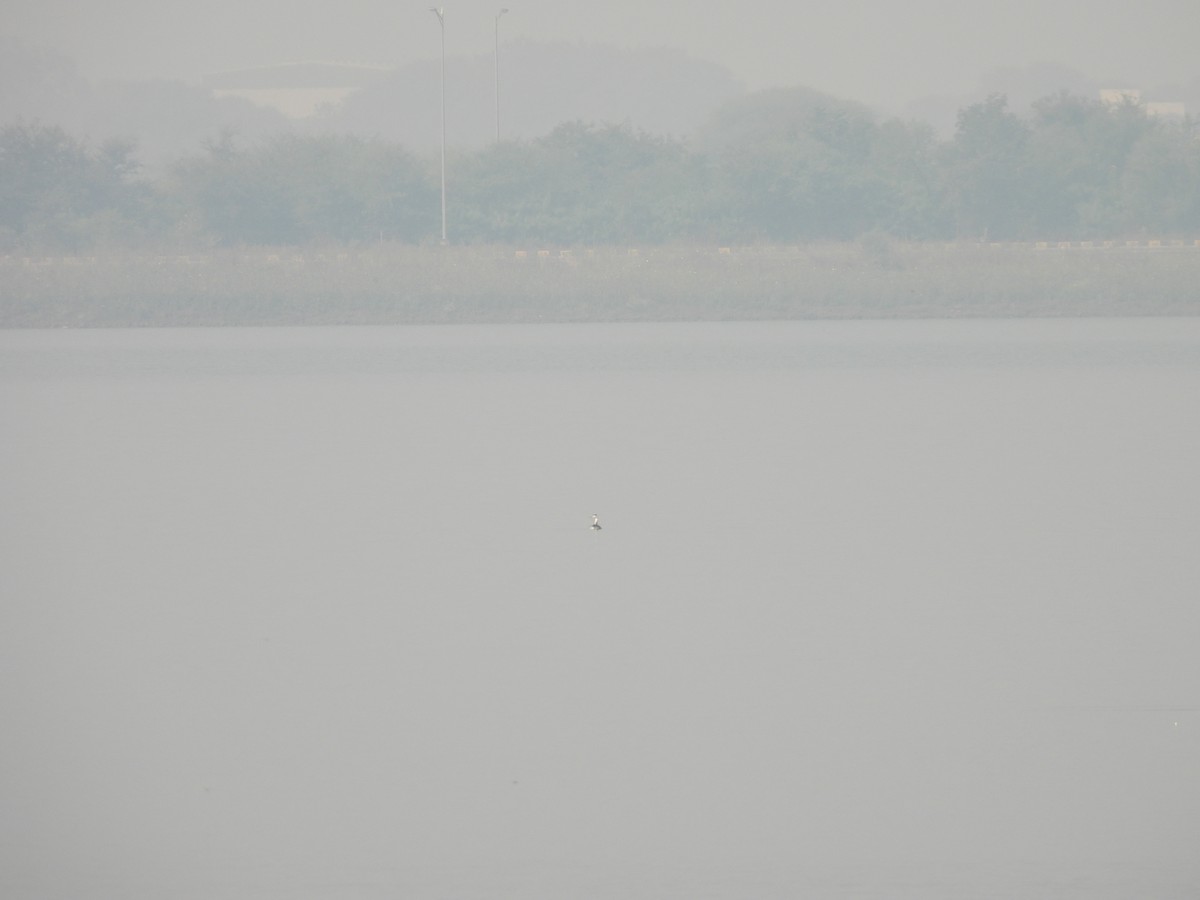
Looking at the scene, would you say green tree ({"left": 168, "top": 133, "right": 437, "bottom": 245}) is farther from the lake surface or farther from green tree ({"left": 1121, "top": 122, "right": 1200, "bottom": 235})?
the lake surface

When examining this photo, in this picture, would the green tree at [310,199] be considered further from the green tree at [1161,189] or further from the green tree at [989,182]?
the green tree at [1161,189]

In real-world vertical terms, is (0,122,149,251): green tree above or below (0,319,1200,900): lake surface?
below

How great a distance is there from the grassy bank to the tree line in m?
7.60

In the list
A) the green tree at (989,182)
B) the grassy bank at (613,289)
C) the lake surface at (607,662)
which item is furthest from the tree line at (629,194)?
the lake surface at (607,662)

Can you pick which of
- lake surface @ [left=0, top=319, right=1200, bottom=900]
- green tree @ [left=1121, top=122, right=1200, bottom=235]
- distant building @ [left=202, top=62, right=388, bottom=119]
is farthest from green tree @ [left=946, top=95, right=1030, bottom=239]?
distant building @ [left=202, top=62, right=388, bottom=119]

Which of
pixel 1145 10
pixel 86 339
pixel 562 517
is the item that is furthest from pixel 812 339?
pixel 1145 10

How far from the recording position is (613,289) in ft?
151

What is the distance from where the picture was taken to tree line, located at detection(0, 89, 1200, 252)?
5603 centimetres

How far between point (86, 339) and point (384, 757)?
118 feet

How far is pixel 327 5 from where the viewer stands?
385 ft

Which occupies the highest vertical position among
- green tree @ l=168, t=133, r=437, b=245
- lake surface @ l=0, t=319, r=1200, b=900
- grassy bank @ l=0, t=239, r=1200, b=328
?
lake surface @ l=0, t=319, r=1200, b=900

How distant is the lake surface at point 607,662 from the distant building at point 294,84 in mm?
114005

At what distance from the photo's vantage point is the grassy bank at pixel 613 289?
45.7 m

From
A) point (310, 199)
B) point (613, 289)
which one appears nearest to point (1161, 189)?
point (613, 289)
